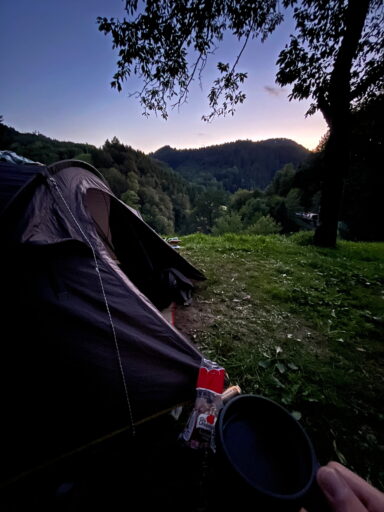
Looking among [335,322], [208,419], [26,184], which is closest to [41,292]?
[26,184]

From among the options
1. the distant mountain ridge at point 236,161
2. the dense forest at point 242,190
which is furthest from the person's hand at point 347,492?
the distant mountain ridge at point 236,161

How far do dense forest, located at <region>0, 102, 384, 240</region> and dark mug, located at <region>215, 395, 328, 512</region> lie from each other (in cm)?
982

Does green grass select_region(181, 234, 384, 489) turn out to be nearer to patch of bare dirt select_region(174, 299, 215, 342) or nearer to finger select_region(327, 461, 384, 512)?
patch of bare dirt select_region(174, 299, 215, 342)

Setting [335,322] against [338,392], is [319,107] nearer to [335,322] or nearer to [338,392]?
[335,322]

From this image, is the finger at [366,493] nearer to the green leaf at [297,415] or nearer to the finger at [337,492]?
the finger at [337,492]

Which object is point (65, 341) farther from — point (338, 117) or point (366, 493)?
point (338, 117)

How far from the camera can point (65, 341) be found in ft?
5.25

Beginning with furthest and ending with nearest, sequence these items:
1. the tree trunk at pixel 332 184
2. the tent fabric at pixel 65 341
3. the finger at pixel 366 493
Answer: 1. the tree trunk at pixel 332 184
2. the tent fabric at pixel 65 341
3. the finger at pixel 366 493

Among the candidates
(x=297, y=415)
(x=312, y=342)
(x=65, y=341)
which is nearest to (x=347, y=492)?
(x=297, y=415)

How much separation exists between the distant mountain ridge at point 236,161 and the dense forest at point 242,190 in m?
→ 1.94

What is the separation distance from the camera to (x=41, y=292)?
1.65 metres

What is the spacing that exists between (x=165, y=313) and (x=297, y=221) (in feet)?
146

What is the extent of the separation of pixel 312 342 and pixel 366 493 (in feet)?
7.73

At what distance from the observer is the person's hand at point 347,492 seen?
36.4 inches
